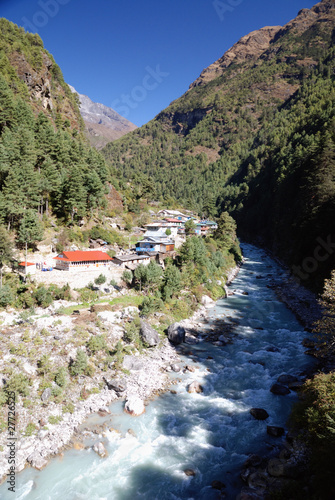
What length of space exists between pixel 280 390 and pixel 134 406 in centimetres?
1291

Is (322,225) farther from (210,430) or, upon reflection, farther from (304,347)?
→ (210,430)

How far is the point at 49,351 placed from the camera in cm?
2439

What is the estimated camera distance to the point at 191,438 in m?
18.9

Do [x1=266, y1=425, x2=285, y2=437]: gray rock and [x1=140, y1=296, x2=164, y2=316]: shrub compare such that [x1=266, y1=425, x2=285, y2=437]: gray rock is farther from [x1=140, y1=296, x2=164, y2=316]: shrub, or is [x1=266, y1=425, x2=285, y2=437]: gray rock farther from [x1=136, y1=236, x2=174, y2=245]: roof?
[x1=136, y1=236, x2=174, y2=245]: roof

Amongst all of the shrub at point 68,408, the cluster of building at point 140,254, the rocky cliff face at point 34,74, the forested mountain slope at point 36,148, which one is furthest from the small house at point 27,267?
the rocky cliff face at point 34,74

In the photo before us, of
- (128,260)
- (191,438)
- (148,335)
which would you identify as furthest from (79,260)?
(191,438)

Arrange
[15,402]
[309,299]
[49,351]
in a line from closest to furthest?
[15,402] < [49,351] < [309,299]

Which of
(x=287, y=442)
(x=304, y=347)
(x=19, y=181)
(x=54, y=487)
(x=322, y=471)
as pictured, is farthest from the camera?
(x=19, y=181)

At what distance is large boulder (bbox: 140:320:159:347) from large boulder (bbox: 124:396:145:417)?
28.0 ft

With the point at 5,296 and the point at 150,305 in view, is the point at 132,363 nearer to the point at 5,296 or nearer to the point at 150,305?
the point at 150,305

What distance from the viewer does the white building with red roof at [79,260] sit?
36250 mm

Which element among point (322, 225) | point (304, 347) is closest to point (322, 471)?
point (304, 347)

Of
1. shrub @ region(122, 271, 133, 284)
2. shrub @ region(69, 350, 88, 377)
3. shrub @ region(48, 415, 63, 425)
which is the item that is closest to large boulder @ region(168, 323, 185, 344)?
shrub @ region(122, 271, 133, 284)

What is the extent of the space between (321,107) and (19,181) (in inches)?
4863
